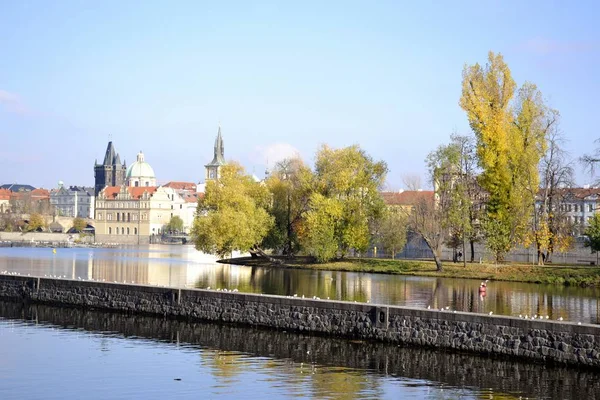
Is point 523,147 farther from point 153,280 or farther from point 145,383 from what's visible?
point 145,383

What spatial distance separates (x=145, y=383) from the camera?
2509 centimetres

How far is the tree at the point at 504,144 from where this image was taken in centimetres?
7075

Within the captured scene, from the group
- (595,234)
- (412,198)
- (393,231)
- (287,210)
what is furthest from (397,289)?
(412,198)

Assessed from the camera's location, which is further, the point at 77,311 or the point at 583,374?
the point at 77,311

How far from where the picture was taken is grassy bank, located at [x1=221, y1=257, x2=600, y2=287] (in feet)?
208

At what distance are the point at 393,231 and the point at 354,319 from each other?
56.0 metres

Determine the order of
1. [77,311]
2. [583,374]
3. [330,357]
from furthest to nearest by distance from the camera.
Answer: [77,311], [330,357], [583,374]

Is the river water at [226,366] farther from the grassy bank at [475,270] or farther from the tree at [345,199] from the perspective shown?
the tree at [345,199]

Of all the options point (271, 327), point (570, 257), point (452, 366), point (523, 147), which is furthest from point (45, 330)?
point (570, 257)

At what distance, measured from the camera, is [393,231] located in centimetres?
8838

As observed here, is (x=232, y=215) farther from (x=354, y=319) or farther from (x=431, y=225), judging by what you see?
(x=354, y=319)

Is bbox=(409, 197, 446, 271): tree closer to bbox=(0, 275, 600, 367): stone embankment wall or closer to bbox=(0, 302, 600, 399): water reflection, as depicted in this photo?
bbox=(0, 275, 600, 367): stone embankment wall

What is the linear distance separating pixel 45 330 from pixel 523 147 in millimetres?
47154

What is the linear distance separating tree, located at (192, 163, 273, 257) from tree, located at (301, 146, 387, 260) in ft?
17.0
